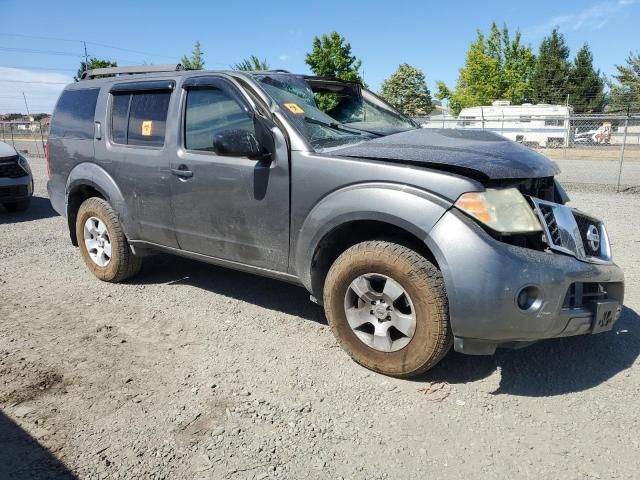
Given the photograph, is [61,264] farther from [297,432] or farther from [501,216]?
[501,216]

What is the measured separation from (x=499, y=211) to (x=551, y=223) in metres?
0.36

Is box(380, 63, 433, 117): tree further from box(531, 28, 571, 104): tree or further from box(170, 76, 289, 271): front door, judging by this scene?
box(170, 76, 289, 271): front door

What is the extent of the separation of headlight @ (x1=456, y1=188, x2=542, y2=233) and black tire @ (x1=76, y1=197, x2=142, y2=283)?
3.32 m

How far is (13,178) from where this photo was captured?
345 inches

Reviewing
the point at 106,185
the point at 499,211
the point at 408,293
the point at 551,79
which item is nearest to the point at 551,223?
the point at 499,211

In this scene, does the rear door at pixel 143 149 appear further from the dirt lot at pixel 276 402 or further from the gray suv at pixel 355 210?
the dirt lot at pixel 276 402

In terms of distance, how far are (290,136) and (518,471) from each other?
2348mm

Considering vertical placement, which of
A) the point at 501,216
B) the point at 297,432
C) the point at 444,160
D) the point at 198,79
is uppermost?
the point at 198,79

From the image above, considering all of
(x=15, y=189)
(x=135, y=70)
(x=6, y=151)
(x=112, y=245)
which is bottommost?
(x=112, y=245)

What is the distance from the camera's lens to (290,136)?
11.2 ft

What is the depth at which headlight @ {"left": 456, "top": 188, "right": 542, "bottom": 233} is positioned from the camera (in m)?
2.70

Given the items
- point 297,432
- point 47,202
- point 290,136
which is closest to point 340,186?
point 290,136

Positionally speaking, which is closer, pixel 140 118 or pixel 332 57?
pixel 140 118

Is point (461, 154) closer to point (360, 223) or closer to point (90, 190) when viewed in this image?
point (360, 223)
